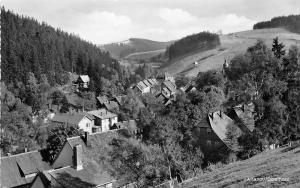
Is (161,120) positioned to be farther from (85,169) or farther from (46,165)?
(46,165)

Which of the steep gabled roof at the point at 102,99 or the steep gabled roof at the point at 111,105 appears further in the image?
the steep gabled roof at the point at 102,99

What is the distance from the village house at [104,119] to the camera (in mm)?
85287

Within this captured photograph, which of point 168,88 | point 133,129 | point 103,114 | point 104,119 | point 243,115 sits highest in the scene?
point 243,115

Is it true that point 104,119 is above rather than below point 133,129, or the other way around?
below

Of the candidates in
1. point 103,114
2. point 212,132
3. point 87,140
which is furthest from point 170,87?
point 87,140

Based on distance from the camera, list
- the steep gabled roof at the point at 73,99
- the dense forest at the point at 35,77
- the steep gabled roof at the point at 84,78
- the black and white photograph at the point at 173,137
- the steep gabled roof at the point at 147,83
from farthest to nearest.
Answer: the steep gabled roof at the point at 147,83 < the steep gabled roof at the point at 84,78 < the steep gabled roof at the point at 73,99 < the dense forest at the point at 35,77 < the black and white photograph at the point at 173,137

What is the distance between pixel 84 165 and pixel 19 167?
1051 cm

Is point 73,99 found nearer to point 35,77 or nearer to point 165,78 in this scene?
point 35,77

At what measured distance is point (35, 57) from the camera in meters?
112

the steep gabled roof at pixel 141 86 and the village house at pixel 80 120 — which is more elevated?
the steep gabled roof at pixel 141 86

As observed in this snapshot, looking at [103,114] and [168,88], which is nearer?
[103,114]

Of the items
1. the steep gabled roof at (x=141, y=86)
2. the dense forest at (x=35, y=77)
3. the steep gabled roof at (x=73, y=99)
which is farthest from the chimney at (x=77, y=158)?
the steep gabled roof at (x=141, y=86)

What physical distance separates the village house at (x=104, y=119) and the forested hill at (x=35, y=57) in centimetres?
3005

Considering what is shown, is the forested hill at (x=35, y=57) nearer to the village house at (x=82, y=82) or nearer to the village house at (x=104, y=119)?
the village house at (x=82, y=82)
